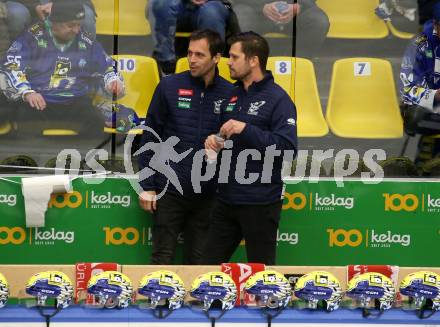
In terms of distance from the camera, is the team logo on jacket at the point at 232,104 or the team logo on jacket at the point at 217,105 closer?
the team logo on jacket at the point at 232,104

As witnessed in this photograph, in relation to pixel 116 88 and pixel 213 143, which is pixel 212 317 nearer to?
pixel 213 143

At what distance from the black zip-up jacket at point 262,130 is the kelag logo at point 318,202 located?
72 centimetres

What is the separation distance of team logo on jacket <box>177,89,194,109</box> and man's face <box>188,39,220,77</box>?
0.13 metres

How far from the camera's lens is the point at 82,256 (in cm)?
676

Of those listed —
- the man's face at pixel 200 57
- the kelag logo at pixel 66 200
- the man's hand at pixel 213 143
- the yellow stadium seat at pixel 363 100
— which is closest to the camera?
the man's hand at pixel 213 143

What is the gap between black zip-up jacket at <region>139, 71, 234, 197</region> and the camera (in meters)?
6.30

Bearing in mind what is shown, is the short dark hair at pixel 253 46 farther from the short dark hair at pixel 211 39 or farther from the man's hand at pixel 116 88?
the man's hand at pixel 116 88

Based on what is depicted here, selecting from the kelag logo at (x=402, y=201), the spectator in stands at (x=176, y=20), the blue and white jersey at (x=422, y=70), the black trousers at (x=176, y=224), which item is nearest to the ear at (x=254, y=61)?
the black trousers at (x=176, y=224)

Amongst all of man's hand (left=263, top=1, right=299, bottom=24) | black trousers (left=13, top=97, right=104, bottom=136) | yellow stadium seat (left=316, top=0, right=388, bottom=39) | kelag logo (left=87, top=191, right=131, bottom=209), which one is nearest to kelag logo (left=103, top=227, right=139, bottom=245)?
kelag logo (left=87, top=191, right=131, bottom=209)

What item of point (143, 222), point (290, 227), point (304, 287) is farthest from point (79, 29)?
point (304, 287)

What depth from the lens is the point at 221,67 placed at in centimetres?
698

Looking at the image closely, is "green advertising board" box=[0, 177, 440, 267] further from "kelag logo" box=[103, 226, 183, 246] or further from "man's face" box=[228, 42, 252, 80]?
"man's face" box=[228, 42, 252, 80]

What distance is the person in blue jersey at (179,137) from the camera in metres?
6.28

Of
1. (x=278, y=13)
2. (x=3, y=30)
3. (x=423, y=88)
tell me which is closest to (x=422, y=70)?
(x=423, y=88)
